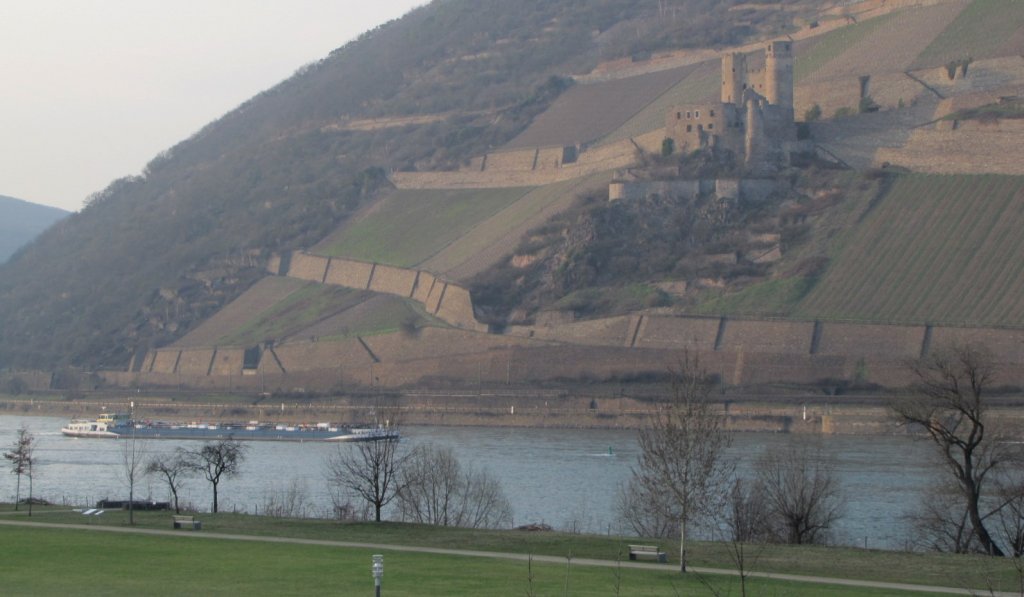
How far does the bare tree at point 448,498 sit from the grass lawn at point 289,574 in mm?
13116

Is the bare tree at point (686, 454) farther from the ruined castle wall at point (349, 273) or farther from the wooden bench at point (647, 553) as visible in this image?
the ruined castle wall at point (349, 273)

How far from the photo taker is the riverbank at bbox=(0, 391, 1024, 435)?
261 ft

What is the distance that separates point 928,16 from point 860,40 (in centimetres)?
461

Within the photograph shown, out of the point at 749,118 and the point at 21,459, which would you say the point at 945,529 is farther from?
A: the point at 749,118

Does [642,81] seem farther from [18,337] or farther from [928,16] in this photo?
[18,337]

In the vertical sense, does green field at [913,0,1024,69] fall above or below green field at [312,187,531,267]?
above

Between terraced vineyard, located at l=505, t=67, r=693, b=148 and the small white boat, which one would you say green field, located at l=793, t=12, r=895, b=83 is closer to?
terraced vineyard, located at l=505, t=67, r=693, b=148

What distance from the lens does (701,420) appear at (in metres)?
30.8

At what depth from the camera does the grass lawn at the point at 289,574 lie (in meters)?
26.2

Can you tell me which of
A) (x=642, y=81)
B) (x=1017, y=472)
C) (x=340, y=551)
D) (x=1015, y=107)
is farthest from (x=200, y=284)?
(x=340, y=551)

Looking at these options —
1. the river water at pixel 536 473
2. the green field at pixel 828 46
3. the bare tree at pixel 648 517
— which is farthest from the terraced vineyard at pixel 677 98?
the bare tree at pixel 648 517

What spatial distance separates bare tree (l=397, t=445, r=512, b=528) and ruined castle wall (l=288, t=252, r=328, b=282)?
68.5m

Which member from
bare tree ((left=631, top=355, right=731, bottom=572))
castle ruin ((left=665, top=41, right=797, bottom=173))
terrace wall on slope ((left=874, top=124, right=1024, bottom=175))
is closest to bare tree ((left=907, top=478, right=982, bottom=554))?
bare tree ((left=631, top=355, right=731, bottom=572))

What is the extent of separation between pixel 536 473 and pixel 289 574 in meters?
36.0
